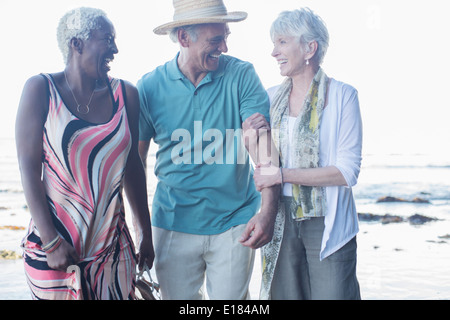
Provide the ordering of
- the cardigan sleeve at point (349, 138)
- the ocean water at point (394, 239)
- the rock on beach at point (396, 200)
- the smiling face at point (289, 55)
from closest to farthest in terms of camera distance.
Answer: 1. the cardigan sleeve at point (349, 138)
2. the smiling face at point (289, 55)
3. the ocean water at point (394, 239)
4. the rock on beach at point (396, 200)

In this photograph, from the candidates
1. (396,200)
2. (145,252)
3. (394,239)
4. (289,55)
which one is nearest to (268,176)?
(289,55)

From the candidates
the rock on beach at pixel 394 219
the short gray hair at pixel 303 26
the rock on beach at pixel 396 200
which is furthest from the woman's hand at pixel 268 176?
the rock on beach at pixel 396 200

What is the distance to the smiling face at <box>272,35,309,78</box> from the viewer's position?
2188mm

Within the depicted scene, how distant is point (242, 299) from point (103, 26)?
132cm

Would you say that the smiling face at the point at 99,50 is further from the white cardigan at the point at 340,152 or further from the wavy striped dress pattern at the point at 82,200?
the white cardigan at the point at 340,152

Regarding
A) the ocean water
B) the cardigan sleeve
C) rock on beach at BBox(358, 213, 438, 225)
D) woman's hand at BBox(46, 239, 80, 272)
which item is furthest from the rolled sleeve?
rock on beach at BBox(358, 213, 438, 225)

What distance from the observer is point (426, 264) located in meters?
4.87

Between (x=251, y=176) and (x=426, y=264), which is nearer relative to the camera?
(x=251, y=176)

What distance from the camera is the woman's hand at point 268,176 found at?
2107 millimetres

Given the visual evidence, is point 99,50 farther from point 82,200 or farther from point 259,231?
point 259,231

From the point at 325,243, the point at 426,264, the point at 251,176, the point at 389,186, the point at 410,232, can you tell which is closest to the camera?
the point at 325,243

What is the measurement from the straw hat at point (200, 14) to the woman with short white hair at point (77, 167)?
0.47 meters
